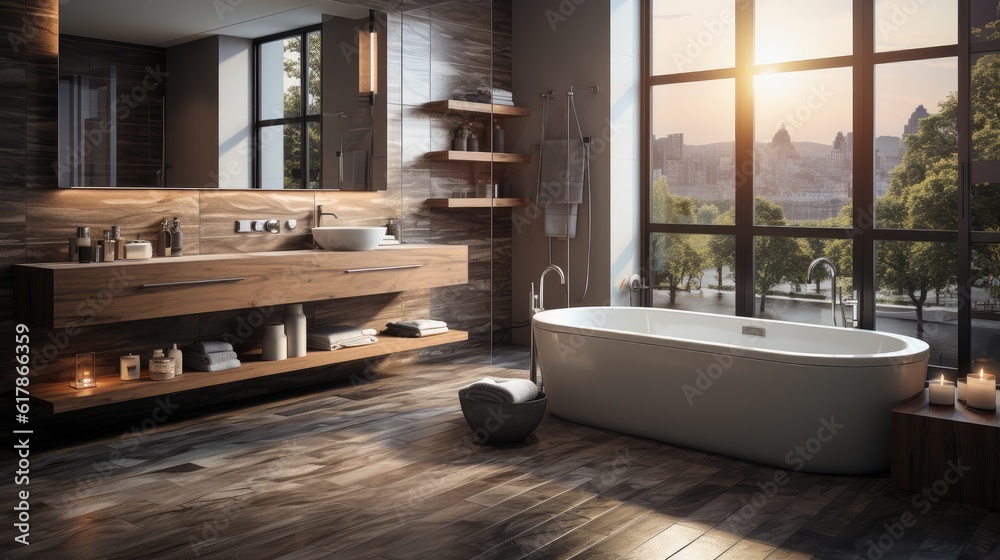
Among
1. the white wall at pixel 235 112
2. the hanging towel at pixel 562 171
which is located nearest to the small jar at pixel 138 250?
the white wall at pixel 235 112

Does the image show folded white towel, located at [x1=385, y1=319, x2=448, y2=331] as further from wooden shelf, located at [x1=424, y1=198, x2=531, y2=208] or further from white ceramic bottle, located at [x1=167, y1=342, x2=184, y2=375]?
white ceramic bottle, located at [x1=167, y1=342, x2=184, y2=375]

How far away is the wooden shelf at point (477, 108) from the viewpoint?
5.73 meters

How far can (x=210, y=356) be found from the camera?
4246 millimetres

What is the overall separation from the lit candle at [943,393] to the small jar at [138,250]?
3537 mm

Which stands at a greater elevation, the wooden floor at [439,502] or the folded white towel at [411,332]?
the folded white towel at [411,332]

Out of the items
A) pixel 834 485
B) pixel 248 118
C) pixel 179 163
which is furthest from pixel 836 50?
pixel 179 163

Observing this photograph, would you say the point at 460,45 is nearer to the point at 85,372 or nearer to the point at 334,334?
the point at 334,334

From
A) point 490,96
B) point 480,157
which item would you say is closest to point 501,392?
point 480,157

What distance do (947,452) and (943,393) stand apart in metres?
0.26

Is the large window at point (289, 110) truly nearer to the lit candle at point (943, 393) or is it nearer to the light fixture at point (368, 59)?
the light fixture at point (368, 59)

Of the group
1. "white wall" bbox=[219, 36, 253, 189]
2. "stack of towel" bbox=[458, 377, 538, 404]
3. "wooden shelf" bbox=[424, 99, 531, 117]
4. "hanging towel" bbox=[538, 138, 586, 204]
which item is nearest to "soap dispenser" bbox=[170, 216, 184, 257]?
"white wall" bbox=[219, 36, 253, 189]

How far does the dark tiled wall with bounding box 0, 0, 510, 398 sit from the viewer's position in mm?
3797

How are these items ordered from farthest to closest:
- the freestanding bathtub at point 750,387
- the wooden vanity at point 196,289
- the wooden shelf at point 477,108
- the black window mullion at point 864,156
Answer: the wooden shelf at point 477,108 → the black window mullion at point 864,156 → the wooden vanity at point 196,289 → the freestanding bathtub at point 750,387

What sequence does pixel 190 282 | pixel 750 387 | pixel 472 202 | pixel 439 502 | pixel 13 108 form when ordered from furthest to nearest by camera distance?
pixel 472 202 → pixel 190 282 → pixel 13 108 → pixel 750 387 → pixel 439 502
